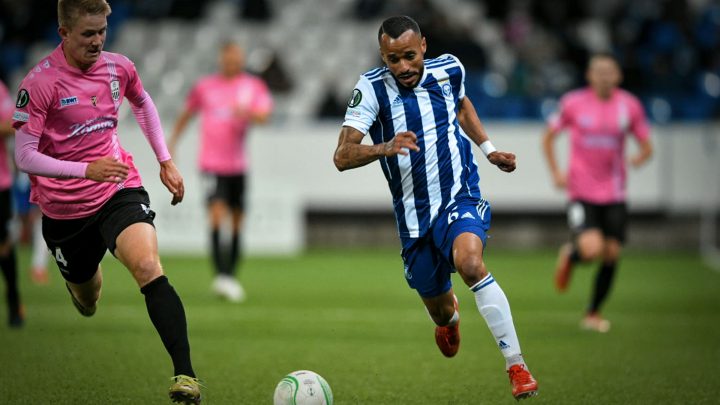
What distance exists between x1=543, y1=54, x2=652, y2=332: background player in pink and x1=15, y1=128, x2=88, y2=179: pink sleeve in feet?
18.4

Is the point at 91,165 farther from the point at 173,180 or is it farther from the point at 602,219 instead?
the point at 602,219

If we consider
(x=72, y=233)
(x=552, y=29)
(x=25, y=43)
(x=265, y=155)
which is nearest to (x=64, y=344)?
(x=72, y=233)

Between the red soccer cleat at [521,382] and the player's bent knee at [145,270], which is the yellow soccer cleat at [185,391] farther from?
the red soccer cleat at [521,382]

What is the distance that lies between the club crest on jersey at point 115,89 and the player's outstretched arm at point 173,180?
0.48 m

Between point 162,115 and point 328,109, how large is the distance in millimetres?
2983

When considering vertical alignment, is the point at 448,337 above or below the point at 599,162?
below

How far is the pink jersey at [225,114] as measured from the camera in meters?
12.2

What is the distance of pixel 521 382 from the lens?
5.81m

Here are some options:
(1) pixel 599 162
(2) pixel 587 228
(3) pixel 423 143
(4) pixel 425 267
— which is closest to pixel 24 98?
(3) pixel 423 143

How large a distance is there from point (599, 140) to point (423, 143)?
4.33 meters

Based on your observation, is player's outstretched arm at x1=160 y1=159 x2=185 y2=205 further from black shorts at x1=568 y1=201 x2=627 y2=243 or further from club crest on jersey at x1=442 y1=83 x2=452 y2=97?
black shorts at x1=568 y1=201 x2=627 y2=243

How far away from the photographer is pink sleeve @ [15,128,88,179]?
225 inches

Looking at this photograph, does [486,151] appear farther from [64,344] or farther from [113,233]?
[64,344]

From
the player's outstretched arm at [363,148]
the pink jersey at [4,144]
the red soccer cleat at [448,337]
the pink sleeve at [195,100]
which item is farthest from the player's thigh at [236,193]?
the player's outstretched arm at [363,148]
